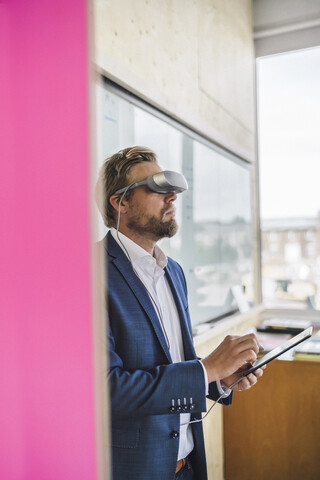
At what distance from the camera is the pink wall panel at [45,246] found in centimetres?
47

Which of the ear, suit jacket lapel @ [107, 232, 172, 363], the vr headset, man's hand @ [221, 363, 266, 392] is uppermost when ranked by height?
Result: the vr headset

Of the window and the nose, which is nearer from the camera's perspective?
the nose

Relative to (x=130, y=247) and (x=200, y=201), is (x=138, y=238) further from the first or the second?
(x=200, y=201)

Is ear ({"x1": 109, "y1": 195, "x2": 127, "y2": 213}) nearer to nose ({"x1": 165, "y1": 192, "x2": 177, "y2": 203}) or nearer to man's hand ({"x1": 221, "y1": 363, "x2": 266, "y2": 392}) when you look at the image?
nose ({"x1": 165, "y1": 192, "x2": 177, "y2": 203})

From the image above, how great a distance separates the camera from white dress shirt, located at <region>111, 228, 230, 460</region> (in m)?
0.91

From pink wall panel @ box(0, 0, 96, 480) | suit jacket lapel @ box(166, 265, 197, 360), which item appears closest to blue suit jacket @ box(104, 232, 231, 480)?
suit jacket lapel @ box(166, 265, 197, 360)

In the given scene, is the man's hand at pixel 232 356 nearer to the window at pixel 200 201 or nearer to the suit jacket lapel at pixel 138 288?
the suit jacket lapel at pixel 138 288

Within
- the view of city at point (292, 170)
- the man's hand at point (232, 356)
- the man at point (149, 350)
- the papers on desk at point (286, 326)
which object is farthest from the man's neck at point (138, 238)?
the papers on desk at point (286, 326)

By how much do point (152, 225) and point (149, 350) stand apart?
26 centimetres

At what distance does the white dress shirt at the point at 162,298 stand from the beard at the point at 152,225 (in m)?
0.03

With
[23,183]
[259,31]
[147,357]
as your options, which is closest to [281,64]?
[259,31]

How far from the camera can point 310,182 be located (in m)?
2.51

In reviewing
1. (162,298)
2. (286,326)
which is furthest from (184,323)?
(286,326)

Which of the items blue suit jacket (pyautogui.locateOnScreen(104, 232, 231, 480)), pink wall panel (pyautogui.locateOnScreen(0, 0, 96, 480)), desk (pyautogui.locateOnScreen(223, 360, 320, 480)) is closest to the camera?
pink wall panel (pyautogui.locateOnScreen(0, 0, 96, 480))
